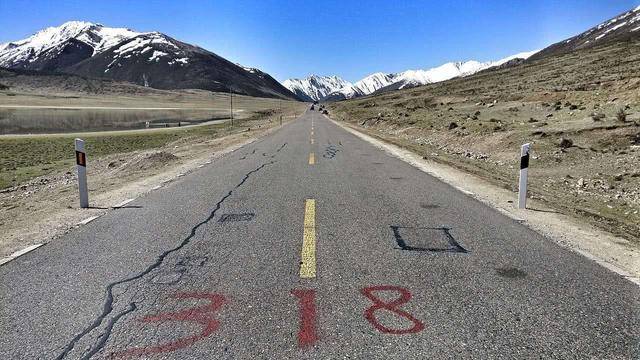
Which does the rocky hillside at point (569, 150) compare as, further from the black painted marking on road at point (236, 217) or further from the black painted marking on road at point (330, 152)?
the black painted marking on road at point (236, 217)

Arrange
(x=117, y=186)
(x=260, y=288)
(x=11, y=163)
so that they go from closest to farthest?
(x=260, y=288) → (x=117, y=186) → (x=11, y=163)

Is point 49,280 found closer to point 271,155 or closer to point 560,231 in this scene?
point 560,231

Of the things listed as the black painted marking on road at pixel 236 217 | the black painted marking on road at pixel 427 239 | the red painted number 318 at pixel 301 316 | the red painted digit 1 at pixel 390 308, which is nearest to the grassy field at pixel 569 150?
the black painted marking on road at pixel 427 239

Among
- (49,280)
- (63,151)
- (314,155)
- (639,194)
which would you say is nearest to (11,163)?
(63,151)

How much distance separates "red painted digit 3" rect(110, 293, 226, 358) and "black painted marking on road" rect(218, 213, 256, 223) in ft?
9.27

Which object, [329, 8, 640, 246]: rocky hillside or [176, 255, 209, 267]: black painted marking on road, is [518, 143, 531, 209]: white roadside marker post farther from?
[176, 255, 209, 267]: black painted marking on road

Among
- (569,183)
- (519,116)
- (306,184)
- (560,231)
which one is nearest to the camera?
(560,231)

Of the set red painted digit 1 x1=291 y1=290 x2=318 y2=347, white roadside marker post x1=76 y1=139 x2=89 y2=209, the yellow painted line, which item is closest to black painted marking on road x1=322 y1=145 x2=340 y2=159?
the yellow painted line

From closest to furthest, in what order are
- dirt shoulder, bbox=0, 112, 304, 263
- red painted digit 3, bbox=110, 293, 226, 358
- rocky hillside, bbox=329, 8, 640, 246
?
1. red painted digit 3, bbox=110, 293, 226, 358
2. dirt shoulder, bbox=0, 112, 304, 263
3. rocky hillside, bbox=329, 8, 640, 246

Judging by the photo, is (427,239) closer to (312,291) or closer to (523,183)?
(312,291)

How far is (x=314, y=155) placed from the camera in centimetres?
1712

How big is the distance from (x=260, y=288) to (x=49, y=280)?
2.20m

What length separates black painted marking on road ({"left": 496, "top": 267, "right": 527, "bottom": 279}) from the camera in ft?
15.7

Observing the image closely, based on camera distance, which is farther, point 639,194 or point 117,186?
point 117,186
